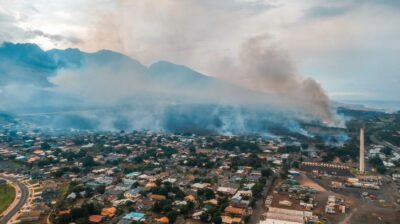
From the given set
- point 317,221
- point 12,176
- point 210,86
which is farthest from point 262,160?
point 210,86

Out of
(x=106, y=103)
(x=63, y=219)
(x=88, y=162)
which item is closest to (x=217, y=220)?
(x=63, y=219)

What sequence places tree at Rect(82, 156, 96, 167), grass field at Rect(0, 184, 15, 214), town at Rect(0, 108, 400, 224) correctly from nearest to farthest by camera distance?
town at Rect(0, 108, 400, 224), grass field at Rect(0, 184, 15, 214), tree at Rect(82, 156, 96, 167)

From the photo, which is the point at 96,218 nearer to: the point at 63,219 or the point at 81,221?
the point at 81,221

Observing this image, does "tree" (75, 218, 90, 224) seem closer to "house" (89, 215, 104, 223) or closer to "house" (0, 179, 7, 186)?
"house" (89, 215, 104, 223)

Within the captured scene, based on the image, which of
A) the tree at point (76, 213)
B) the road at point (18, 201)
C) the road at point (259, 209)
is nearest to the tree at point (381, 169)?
the road at point (259, 209)

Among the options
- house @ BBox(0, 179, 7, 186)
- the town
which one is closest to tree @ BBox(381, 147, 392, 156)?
the town

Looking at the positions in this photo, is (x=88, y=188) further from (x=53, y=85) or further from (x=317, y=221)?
(x=53, y=85)
